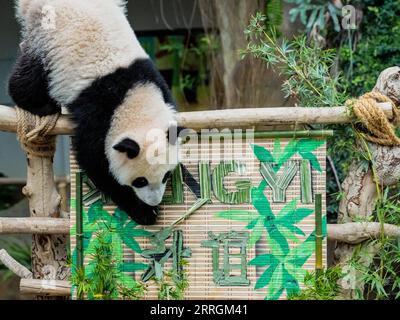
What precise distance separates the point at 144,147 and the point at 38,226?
70cm

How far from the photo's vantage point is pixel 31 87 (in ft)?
11.4

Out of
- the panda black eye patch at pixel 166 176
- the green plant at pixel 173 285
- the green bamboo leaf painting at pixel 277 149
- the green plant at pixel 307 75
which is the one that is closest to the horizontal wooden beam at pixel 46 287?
the green plant at pixel 173 285

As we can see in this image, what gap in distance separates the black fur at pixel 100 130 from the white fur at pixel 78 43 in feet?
0.24

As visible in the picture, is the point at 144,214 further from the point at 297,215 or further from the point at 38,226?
the point at 297,215

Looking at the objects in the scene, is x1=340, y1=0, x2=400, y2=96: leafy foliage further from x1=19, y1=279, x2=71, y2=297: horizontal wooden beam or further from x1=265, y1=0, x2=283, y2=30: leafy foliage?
x1=19, y1=279, x2=71, y2=297: horizontal wooden beam

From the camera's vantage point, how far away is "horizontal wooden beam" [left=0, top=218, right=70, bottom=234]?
3.41m

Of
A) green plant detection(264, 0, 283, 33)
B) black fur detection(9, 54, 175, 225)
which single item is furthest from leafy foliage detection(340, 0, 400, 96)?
black fur detection(9, 54, 175, 225)

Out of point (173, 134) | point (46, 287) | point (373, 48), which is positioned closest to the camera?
point (173, 134)

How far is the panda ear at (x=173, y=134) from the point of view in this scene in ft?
10.6

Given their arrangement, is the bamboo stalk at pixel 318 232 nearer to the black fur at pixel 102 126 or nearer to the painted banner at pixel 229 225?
the painted banner at pixel 229 225

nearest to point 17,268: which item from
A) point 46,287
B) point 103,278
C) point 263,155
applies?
point 46,287
